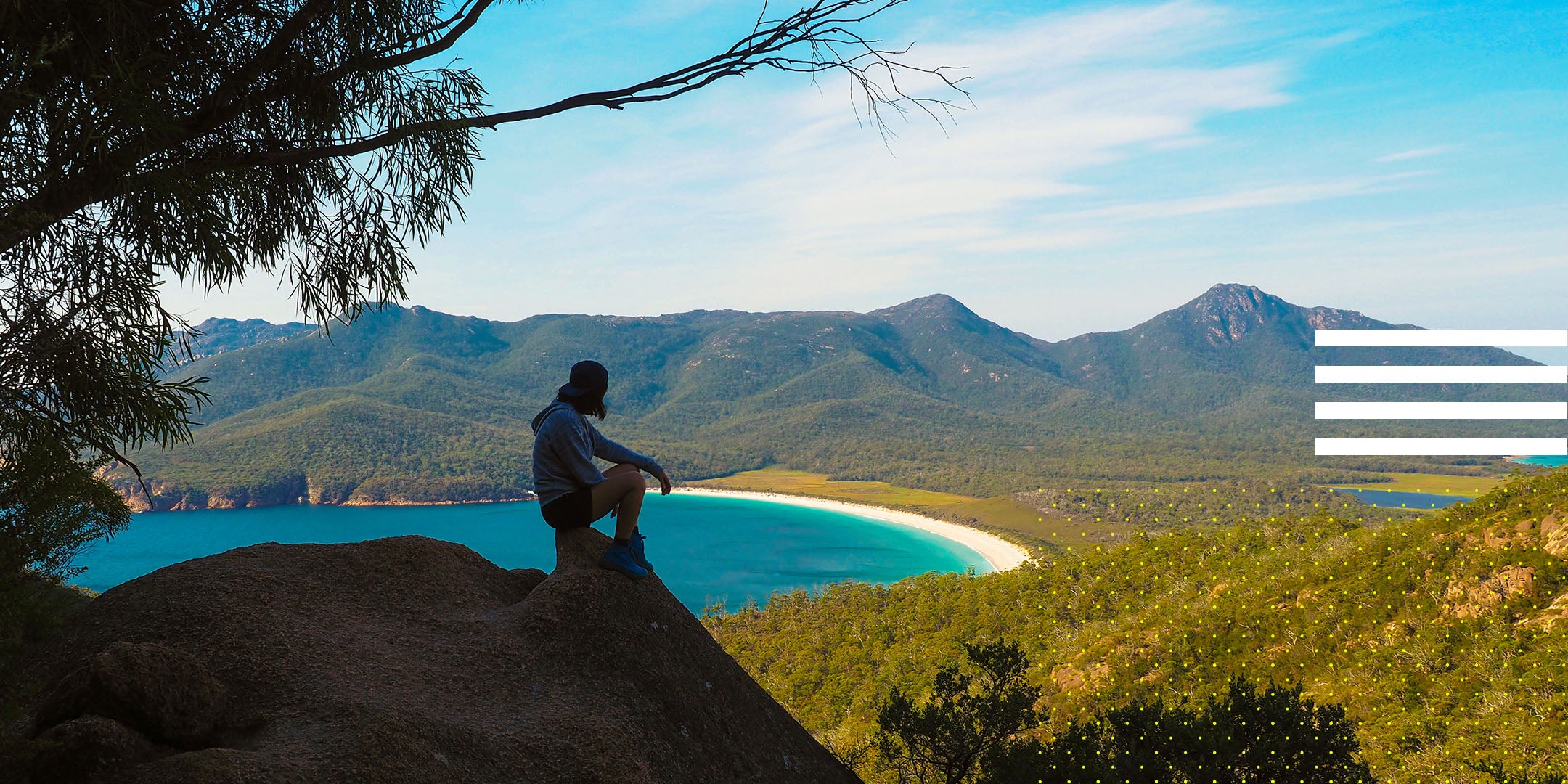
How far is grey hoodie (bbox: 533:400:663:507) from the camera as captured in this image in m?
5.13

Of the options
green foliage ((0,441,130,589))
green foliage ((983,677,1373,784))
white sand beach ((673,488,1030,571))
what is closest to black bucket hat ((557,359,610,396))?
green foliage ((0,441,130,589))

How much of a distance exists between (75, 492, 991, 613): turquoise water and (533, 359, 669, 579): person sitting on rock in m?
68.1

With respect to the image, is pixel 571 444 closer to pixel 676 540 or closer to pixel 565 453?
pixel 565 453

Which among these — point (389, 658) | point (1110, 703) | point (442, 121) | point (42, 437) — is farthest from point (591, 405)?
point (1110, 703)

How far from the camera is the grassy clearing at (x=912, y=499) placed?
9956cm

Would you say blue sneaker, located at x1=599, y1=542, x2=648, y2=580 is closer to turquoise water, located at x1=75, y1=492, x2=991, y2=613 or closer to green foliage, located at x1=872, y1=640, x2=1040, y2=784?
green foliage, located at x1=872, y1=640, x2=1040, y2=784

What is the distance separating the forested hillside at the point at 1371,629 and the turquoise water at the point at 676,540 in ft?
188

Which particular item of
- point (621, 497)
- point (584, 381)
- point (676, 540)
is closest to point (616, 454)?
point (621, 497)

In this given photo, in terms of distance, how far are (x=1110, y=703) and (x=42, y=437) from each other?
12329 mm

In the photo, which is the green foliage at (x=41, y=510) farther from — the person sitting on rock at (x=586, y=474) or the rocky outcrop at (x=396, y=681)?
the person sitting on rock at (x=586, y=474)

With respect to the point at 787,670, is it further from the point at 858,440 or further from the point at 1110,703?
the point at 858,440

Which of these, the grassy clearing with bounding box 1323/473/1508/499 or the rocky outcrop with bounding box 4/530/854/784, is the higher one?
the rocky outcrop with bounding box 4/530/854/784

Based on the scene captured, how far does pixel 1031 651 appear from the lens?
18203 millimetres

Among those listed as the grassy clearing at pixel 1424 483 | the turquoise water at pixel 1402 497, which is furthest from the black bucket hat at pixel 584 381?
the grassy clearing at pixel 1424 483
